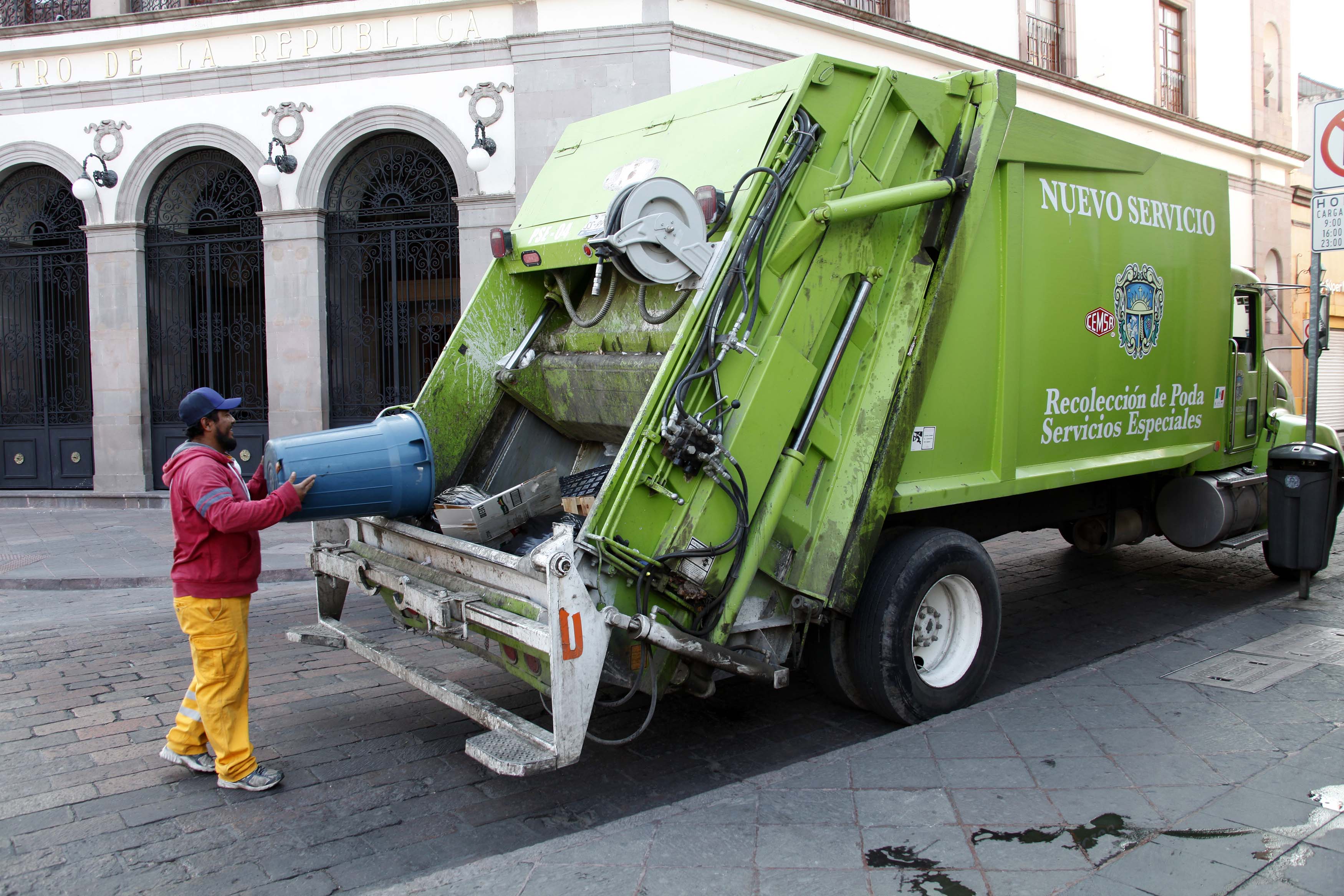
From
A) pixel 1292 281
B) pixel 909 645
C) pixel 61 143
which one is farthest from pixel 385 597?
pixel 1292 281

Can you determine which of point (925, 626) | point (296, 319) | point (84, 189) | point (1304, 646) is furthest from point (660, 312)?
point (84, 189)

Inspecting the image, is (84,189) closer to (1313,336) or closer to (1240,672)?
(1313,336)

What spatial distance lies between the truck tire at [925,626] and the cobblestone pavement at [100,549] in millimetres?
4758

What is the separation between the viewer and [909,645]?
4.31 m

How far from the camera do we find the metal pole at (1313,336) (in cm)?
655

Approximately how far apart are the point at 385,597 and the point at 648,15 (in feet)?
28.0

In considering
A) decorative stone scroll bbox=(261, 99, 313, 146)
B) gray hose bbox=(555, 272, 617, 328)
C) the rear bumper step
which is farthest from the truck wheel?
decorative stone scroll bbox=(261, 99, 313, 146)

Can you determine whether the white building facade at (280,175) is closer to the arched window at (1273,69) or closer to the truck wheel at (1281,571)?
the truck wheel at (1281,571)

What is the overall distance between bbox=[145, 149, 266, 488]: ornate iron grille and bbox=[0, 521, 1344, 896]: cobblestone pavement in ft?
25.4

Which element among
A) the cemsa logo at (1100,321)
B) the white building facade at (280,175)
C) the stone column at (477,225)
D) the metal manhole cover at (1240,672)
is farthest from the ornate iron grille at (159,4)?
the metal manhole cover at (1240,672)

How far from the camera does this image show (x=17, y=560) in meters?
9.43

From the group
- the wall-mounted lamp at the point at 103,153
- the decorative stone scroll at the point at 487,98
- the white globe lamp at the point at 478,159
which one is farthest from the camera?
the wall-mounted lamp at the point at 103,153

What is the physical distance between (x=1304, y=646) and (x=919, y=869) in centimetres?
370

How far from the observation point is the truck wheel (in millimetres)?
6719
